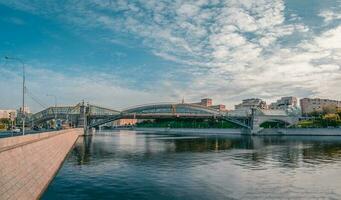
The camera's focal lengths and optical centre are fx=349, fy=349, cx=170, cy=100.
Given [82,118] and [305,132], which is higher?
[82,118]

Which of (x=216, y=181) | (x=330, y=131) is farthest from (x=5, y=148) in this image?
(x=330, y=131)

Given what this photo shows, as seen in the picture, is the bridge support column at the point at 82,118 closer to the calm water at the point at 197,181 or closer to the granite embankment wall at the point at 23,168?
the calm water at the point at 197,181

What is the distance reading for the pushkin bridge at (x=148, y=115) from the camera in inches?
4911

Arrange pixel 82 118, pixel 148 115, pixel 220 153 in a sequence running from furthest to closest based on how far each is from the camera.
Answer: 1. pixel 82 118
2. pixel 148 115
3. pixel 220 153

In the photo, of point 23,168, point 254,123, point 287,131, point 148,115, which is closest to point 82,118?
point 148,115

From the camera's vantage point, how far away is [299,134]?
403ft

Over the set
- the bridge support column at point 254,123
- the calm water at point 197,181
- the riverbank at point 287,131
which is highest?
the bridge support column at point 254,123

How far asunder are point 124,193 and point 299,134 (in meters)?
110

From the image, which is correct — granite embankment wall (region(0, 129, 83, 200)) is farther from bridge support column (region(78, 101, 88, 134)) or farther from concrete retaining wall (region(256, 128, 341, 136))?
concrete retaining wall (region(256, 128, 341, 136))

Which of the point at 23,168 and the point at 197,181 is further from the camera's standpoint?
the point at 197,181

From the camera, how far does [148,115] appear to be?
121 meters

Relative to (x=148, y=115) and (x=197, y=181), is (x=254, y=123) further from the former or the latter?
(x=197, y=181)

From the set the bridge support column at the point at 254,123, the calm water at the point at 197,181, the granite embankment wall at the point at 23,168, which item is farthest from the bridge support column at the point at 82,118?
the granite embankment wall at the point at 23,168

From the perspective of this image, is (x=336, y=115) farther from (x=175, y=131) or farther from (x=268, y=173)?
(x=268, y=173)
